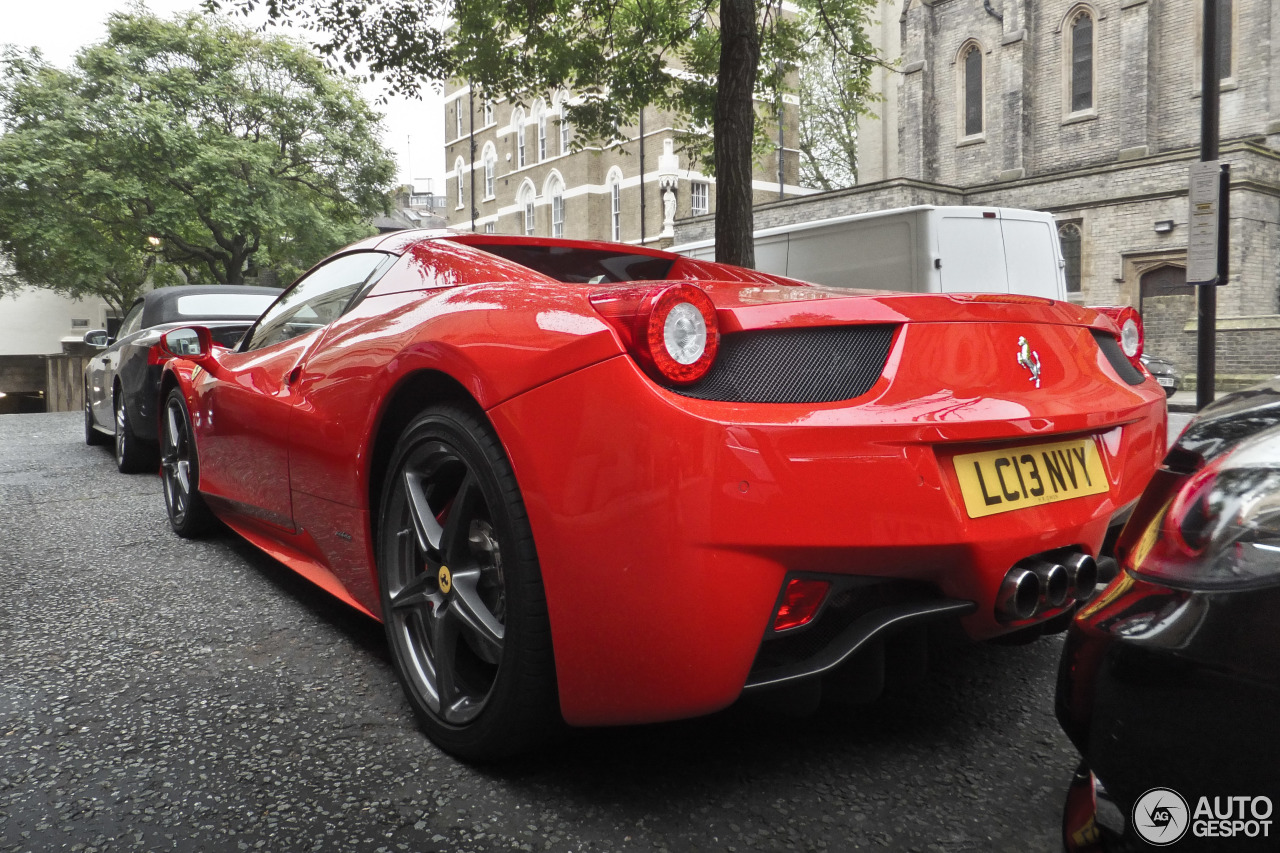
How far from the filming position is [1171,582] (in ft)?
3.70

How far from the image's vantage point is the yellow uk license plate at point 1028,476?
5.89ft

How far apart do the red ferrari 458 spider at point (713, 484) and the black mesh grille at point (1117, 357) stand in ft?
0.08

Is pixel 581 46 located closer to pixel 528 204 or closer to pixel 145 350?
pixel 145 350

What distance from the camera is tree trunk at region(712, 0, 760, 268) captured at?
25.1ft

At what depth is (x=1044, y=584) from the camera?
1.86m

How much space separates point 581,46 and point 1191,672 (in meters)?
11.7

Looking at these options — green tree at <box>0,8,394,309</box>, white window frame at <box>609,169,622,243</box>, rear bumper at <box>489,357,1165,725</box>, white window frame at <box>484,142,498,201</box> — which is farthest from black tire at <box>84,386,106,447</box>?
white window frame at <box>484,142,498,201</box>

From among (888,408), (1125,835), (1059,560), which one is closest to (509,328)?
(888,408)

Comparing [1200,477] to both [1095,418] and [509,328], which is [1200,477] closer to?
[1095,418]

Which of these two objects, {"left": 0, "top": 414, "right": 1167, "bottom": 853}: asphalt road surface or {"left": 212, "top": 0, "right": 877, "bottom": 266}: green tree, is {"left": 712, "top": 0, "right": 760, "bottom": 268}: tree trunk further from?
{"left": 0, "top": 414, "right": 1167, "bottom": 853}: asphalt road surface

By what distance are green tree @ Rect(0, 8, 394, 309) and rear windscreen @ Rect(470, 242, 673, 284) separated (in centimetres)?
2708

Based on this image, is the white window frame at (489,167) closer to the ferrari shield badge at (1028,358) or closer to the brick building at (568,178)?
the brick building at (568,178)

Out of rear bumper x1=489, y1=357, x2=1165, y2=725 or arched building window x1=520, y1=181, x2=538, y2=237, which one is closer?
rear bumper x1=489, y1=357, x2=1165, y2=725

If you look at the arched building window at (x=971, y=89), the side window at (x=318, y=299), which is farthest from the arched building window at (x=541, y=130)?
the side window at (x=318, y=299)
